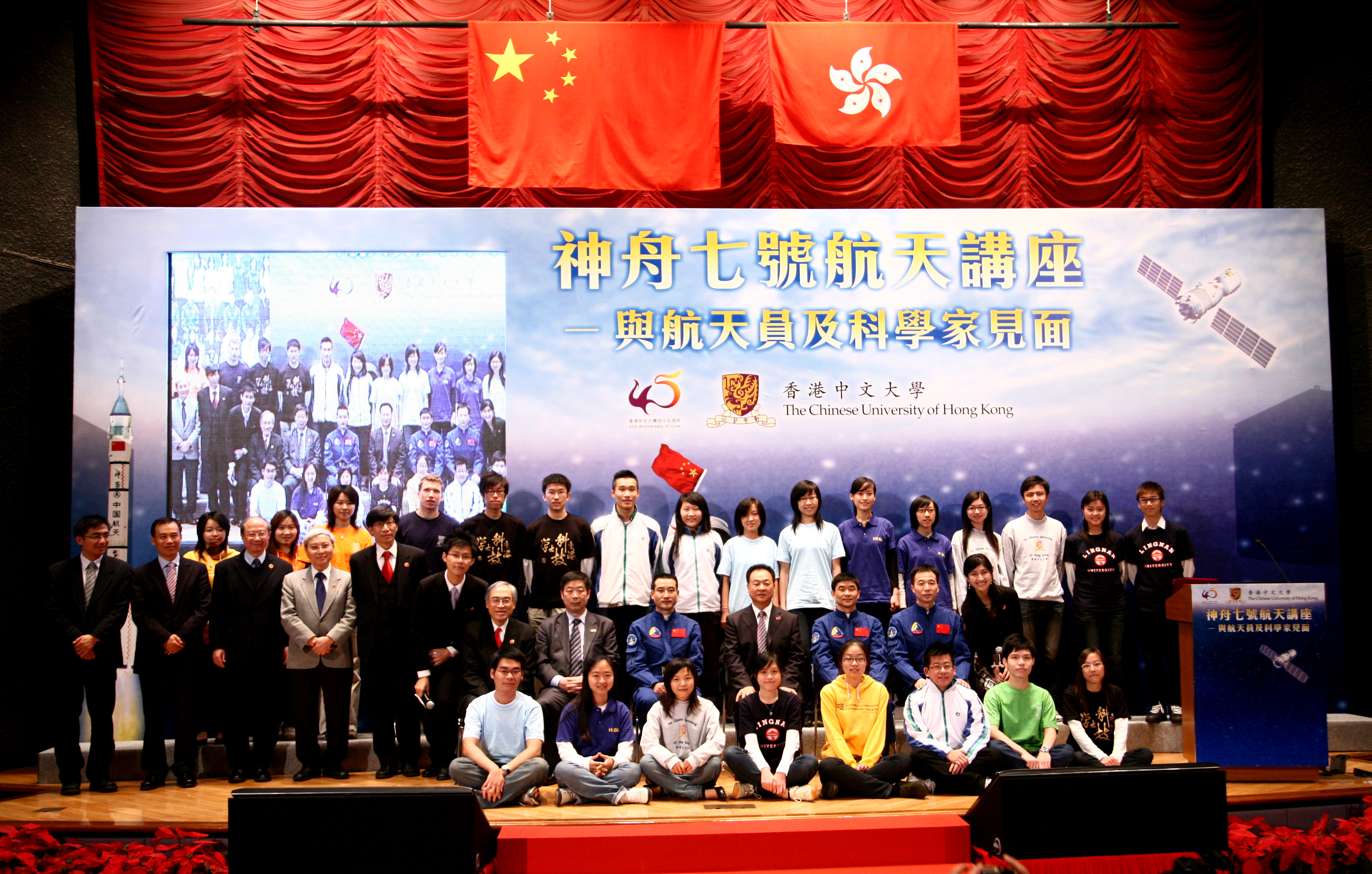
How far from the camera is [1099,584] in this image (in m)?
6.23

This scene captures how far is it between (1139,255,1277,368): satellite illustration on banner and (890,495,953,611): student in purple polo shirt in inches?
89.4

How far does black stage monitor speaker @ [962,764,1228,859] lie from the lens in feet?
12.9

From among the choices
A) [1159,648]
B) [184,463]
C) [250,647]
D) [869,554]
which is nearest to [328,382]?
[184,463]

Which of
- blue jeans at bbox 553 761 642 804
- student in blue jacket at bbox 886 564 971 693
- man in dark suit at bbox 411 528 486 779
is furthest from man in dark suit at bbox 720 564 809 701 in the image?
man in dark suit at bbox 411 528 486 779

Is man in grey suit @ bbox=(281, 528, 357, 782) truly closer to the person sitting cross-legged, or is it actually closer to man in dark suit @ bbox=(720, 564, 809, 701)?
the person sitting cross-legged

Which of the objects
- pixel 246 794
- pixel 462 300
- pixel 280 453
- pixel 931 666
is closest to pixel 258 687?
pixel 280 453

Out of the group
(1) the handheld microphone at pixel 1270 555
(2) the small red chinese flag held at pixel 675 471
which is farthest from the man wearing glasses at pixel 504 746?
(1) the handheld microphone at pixel 1270 555

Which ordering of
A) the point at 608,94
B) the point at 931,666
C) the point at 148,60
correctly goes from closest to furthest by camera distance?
the point at 931,666 < the point at 608,94 < the point at 148,60

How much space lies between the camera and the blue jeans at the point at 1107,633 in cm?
619

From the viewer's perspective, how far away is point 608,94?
6512mm

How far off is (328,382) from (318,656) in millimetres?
1863

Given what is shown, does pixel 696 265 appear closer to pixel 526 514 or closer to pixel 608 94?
pixel 608 94

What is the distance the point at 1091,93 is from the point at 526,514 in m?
4.99

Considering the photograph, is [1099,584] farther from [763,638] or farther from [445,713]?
[445,713]
